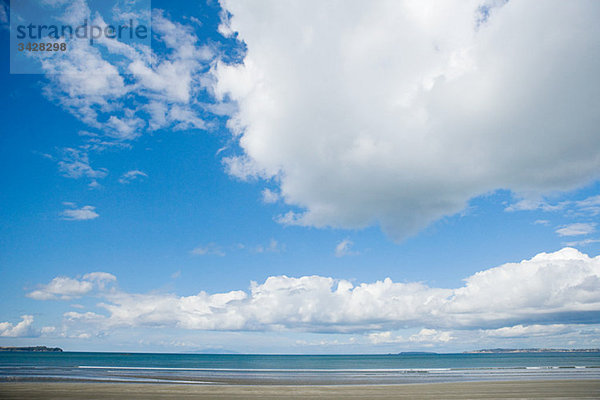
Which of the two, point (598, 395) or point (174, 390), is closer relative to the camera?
point (598, 395)

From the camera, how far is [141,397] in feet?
94.3

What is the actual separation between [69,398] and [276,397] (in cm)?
1542

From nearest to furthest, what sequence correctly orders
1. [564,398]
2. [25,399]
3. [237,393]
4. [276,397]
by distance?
[25,399]
[564,398]
[276,397]
[237,393]

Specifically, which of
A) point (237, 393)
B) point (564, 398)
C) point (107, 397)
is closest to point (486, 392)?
point (564, 398)

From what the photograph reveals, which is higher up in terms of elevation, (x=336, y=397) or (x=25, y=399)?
(x=25, y=399)

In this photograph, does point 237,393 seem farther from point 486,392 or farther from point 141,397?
point 486,392

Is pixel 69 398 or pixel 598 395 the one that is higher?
pixel 69 398

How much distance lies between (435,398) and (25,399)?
99.9 feet

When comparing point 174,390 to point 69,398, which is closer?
point 69,398

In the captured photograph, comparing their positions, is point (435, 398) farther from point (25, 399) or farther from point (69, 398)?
point (25, 399)

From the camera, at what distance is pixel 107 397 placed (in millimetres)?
27906

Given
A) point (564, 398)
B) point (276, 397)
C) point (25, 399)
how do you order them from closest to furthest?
point (25, 399), point (564, 398), point (276, 397)

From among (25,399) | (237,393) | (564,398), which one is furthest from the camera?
(237,393)

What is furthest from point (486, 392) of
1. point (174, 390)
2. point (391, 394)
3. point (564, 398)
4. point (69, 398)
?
point (69, 398)
